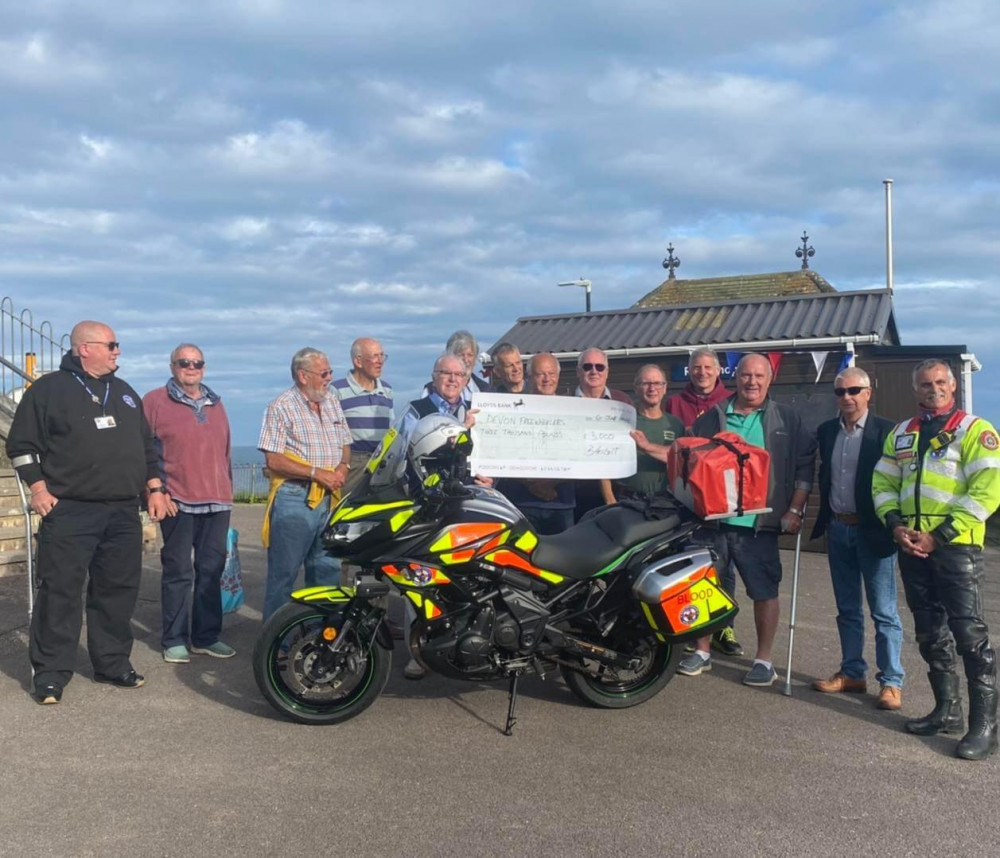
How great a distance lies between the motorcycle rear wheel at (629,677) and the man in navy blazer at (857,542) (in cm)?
100

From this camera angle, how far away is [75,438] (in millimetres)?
5434

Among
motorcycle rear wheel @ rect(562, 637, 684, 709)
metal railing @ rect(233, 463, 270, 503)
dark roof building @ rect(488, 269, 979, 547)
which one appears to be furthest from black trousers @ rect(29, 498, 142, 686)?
metal railing @ rect(233, 463, 270, 503)

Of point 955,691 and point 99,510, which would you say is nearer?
point 955,691

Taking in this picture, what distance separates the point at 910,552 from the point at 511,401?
8.30 ft

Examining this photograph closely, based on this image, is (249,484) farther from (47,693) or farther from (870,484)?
(870,484)

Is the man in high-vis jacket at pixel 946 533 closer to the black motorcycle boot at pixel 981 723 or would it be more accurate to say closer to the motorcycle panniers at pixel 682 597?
the black motorcycle boot at pixel 981 723

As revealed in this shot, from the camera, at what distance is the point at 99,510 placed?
5562mm

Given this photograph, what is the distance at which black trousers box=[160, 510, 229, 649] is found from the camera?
6.19 m

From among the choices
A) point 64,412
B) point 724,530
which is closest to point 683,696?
point 724,530

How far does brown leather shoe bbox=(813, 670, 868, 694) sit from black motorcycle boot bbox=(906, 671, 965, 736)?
2.33ft

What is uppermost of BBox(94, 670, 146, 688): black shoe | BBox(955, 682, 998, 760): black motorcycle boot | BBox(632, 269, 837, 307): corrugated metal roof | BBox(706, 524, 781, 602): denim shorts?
BBox(632, 269, 837, 307): corrugated metal roof

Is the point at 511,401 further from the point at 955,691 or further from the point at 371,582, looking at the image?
the point at 955,691

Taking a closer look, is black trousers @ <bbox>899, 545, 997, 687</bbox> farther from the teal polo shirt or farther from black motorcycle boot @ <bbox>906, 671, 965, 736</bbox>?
the teal polo shirt

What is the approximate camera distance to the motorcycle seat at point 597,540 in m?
5.01
